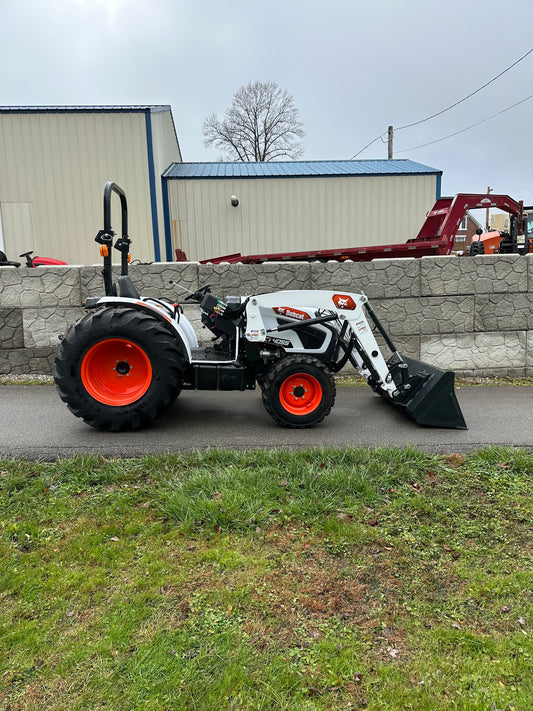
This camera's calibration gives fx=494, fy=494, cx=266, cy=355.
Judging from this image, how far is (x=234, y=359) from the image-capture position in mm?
4836

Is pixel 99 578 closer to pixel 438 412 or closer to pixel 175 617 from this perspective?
pixel 175 617

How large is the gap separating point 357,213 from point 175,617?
1405cm

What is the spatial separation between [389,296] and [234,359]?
3.13 meters

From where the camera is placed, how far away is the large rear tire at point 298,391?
4.64 metres

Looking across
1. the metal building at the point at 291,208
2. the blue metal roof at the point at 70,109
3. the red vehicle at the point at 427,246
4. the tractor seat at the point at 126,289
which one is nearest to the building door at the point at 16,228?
the blue metal roof at the point at 70,109

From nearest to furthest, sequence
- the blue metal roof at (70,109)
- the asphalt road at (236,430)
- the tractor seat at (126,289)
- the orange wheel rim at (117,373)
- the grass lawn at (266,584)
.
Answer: the grass lawn at (266,584) < the asphalt road at (236,430) < the orange wheel rim at (117,373) < the tractor seat at (126,289) < the blue metal roof at (70,109)

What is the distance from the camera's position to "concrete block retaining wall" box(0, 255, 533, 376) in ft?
22.3

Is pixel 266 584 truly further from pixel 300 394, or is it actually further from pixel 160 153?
pixel 160 153

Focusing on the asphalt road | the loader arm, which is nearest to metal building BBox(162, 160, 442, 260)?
the asphalt road

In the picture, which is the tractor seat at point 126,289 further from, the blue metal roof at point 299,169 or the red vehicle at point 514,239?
the red vehicle at point 514,239

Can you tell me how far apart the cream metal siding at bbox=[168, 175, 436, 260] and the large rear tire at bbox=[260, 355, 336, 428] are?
10.5 meters

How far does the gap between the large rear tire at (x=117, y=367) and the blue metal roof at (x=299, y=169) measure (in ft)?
35.6

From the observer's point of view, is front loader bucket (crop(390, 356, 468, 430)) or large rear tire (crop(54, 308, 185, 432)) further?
front loader bucket (crop(390, 356, 468, 430))

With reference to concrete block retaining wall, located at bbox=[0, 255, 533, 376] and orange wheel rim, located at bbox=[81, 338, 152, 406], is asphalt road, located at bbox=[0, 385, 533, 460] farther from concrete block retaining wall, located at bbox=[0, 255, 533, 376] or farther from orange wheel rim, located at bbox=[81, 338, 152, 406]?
concrete block retaining wall, located at bbox=[0, 255, 533, 376]
